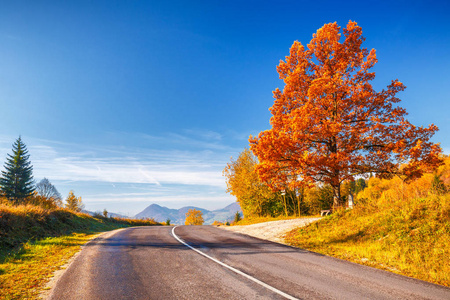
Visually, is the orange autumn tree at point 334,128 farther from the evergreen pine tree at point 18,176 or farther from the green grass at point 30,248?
the evergreen pine tree at point 18,176

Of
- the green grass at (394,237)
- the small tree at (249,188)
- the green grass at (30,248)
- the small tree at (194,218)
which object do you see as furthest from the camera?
the small tree at (194,218)

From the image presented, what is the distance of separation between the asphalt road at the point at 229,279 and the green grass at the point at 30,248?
74cm

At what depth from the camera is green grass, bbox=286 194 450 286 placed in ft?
23.7

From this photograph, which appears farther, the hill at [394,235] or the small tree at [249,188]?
the small tree at [249,188]

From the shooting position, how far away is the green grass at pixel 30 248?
6145mm

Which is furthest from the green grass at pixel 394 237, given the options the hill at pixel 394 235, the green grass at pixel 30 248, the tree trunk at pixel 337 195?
the green grass at pixel 30 248

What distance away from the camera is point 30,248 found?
10.9 meters

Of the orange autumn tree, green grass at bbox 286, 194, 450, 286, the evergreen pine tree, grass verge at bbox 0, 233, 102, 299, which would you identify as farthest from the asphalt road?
the evergreen pine tree

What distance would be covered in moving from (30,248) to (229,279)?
34.5 feet

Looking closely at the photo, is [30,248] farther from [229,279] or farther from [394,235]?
[394,235]

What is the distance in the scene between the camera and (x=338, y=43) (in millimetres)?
13797

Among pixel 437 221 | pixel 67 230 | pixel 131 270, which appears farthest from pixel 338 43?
pixel 67 230

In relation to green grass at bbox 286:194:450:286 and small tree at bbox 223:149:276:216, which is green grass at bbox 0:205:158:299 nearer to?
green grass at bbox 286:194:450:286

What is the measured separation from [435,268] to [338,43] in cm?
1217
